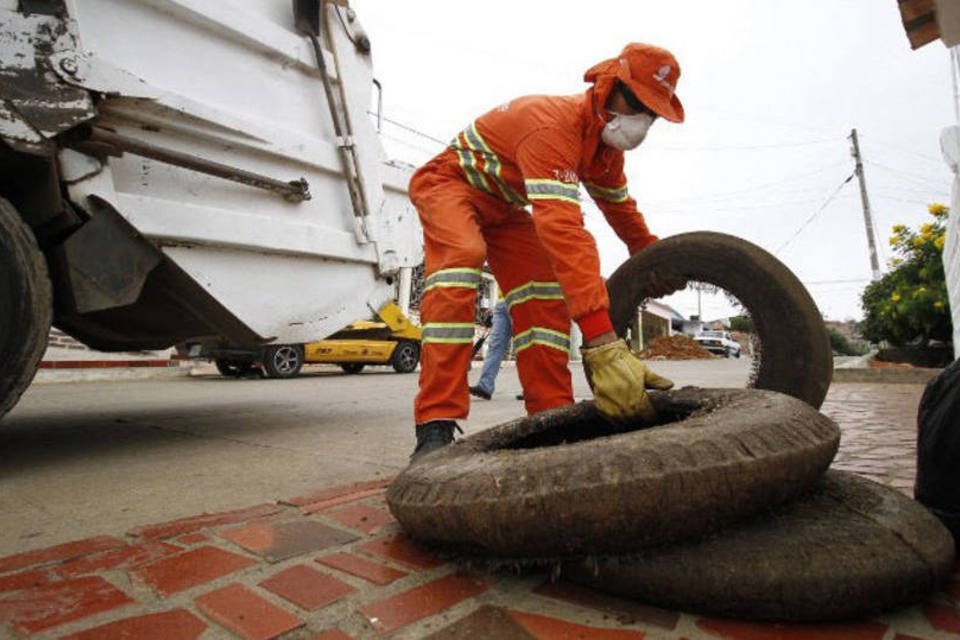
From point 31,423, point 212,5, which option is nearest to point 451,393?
point 212,5

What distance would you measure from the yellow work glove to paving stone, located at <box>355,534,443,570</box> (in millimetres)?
651

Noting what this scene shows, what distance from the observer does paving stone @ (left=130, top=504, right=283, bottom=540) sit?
4.64ft

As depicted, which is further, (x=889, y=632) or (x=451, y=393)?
(x=451, y=393)

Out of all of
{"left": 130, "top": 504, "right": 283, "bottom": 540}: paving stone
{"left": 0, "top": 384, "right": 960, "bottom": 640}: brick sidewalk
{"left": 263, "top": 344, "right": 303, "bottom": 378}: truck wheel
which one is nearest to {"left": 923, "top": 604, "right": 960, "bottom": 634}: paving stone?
{"left": 0, "top": 384, "right": 960, "bottom": 640}: brick sidewalk

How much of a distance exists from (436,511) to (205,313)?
207 centimetres

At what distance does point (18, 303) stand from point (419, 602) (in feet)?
5.80

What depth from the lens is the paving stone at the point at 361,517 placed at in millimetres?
1482

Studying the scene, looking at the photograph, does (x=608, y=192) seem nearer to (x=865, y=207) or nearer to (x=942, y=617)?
(x=942, y=617)

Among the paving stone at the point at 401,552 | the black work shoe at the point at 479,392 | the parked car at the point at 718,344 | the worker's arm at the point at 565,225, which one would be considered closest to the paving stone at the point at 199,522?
the paving stone at the point at 401,552

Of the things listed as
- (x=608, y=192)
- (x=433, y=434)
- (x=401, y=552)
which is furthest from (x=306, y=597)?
(x=608, y=192)

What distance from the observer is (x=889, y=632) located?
0.94 meters

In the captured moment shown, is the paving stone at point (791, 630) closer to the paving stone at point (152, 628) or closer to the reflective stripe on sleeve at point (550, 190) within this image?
the paving stone at point (152, 628)

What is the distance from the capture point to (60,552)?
1280mm

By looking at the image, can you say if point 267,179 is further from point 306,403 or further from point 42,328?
point 306,403
